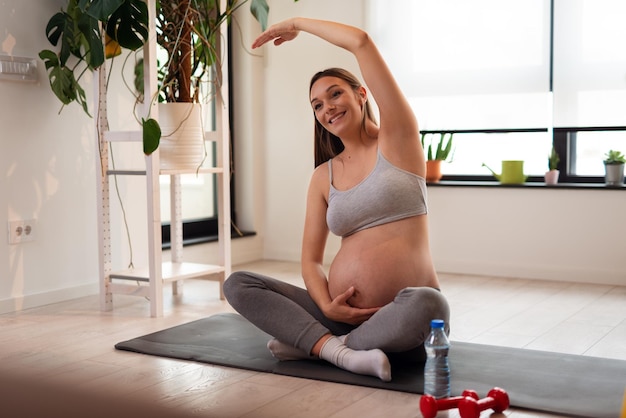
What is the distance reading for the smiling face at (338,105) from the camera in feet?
7.63

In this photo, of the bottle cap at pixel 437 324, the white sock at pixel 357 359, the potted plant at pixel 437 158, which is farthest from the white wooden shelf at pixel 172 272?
the bottle cap at pixel 437 324

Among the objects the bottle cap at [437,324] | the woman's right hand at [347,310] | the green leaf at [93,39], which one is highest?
the green leaf at [93,39]

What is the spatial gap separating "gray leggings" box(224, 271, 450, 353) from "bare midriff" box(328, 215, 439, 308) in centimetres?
8

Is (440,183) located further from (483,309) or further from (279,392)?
(279,392)

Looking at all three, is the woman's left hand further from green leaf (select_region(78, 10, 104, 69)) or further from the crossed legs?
green leaf (select_region(78, 10, 104, 69))

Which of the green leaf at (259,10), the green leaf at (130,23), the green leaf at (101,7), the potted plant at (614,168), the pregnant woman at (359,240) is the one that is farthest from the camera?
the potted plant at (614,168)

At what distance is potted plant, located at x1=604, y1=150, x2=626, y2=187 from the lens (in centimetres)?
393

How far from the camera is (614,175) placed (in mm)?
3945

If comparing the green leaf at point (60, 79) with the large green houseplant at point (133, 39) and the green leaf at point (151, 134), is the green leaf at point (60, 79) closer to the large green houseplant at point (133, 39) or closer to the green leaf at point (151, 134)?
the large green houseplant at point (133, 39)

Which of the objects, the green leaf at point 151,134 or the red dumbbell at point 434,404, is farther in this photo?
the green leaf at point 151,134

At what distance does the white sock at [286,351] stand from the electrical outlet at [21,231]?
1453 mm

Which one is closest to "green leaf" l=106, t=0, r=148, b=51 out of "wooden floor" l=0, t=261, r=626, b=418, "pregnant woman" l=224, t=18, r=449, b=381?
"pregnant woman" l=224, t=18, r=449, b=381

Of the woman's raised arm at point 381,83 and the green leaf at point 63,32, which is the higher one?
the green leaf at point 63,32

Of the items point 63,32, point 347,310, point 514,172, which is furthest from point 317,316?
A: point 514,172
